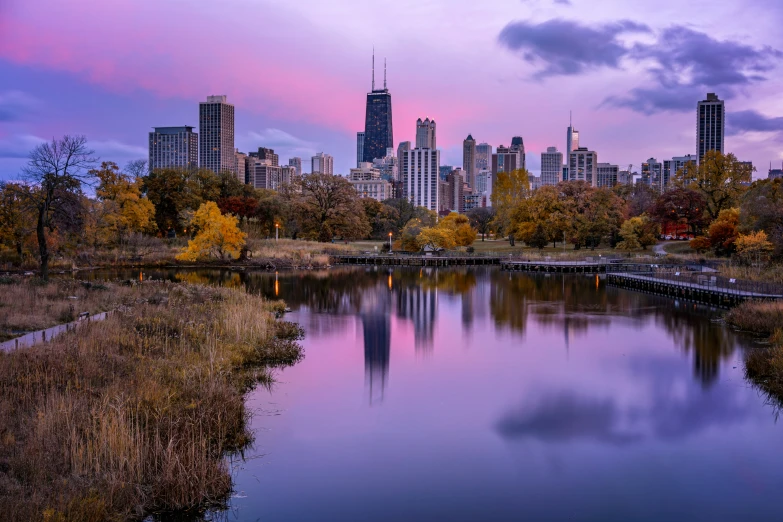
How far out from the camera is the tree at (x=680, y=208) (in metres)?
65.1

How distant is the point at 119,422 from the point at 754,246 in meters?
41.8

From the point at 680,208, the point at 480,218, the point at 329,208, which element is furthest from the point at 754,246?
the point at 480,218

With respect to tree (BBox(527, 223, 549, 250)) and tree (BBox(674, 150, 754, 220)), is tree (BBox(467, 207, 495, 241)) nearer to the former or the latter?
tree (BBox(527, 223, 549, 250))

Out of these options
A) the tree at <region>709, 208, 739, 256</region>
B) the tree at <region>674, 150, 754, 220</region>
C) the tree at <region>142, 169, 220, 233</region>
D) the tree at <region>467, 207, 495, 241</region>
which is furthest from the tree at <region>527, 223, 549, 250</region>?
the tree at <region>467, 207, 495, 241</region>

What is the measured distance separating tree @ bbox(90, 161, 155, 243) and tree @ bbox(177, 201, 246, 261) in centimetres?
742

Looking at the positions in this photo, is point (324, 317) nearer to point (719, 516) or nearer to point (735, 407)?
point (735, 407)

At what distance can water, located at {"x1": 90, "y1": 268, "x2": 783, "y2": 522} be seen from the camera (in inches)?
442

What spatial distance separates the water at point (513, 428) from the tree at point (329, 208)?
50.9 meters

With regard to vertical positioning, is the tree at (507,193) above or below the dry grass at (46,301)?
above

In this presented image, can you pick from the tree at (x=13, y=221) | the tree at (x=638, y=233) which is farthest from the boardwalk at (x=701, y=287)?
the tree at (x=13, y=221)

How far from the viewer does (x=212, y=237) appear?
58938 millimetres

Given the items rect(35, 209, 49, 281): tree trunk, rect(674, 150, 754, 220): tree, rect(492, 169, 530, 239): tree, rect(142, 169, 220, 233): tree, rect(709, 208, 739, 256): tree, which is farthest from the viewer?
rect(492, 169, 530, 239): tree

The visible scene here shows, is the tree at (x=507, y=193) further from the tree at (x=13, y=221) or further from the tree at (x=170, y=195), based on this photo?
the tree at (x=13, y=221)

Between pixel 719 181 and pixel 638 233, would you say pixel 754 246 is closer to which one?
pixel 638 233
